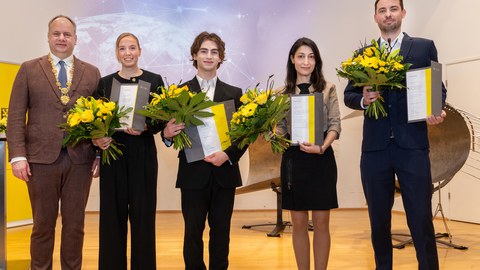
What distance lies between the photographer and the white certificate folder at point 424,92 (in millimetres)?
2670

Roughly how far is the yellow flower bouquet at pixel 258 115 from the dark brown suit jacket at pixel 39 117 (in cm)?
104

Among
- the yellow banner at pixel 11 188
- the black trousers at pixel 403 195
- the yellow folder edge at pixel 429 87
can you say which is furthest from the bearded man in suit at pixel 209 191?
the yellow banner at pixel 11 188

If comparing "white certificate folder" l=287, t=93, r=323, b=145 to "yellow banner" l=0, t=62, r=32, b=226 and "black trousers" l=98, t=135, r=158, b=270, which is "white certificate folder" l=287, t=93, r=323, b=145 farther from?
"yellow banner" l=0, t=62, r=32, b=226

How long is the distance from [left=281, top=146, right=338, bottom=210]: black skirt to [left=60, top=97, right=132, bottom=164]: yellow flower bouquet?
104 centimetres

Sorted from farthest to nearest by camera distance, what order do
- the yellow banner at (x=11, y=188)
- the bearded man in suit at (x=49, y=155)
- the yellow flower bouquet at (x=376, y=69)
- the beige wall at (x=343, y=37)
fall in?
the beige wall at (x=343, y=37) → the yellow banner at (x=11, y=188) → the bearded man in suit at (x=49, y=155) → the yellow flower bouquet at (x=376, y=69)

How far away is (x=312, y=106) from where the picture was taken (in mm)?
2926

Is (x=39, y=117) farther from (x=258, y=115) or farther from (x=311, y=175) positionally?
(x=311, y=175)

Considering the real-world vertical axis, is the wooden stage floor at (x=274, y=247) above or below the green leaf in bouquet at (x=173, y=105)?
below

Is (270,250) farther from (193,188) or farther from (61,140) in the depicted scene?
(61,140)

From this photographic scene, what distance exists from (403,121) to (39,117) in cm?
222

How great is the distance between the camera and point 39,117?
3.18 m

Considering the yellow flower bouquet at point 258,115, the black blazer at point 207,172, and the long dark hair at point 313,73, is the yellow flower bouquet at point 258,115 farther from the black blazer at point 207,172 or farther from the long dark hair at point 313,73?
the long dark hair at point 313,73

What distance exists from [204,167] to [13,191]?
460 cm

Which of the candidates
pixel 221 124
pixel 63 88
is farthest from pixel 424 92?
pixel 63 88
